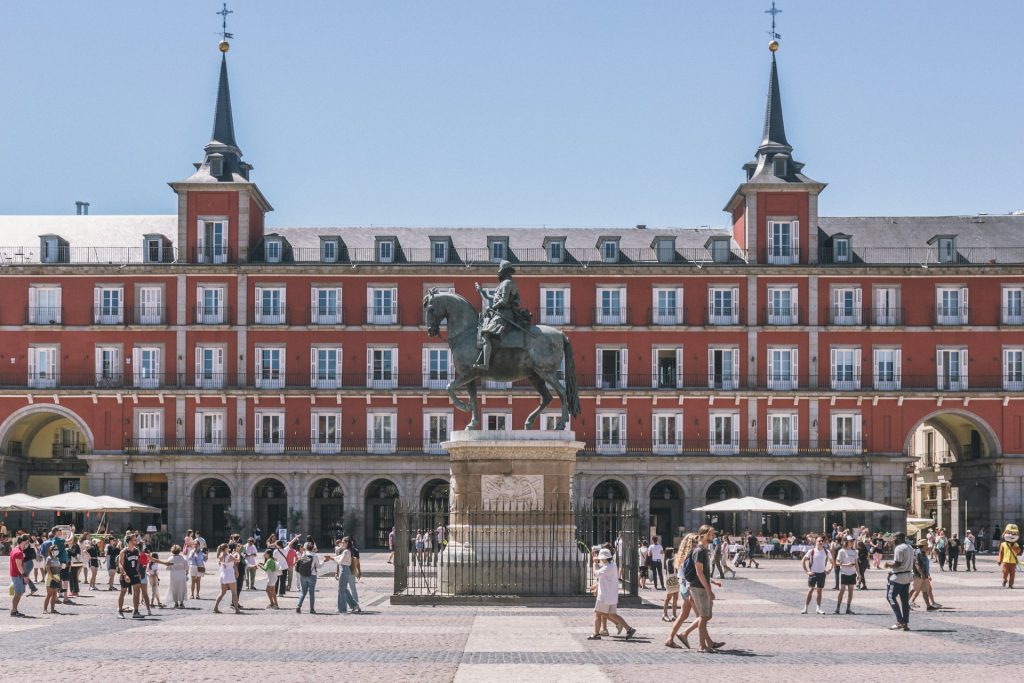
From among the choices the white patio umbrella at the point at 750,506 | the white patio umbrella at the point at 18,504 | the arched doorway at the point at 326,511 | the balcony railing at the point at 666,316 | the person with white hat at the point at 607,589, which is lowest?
the arched doorway at the point at 326,511

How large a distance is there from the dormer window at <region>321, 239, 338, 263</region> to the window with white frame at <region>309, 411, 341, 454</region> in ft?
26.3

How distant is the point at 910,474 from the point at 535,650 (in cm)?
6953

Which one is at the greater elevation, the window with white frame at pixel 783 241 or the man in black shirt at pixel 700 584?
the window with white frame at pixel 783 241

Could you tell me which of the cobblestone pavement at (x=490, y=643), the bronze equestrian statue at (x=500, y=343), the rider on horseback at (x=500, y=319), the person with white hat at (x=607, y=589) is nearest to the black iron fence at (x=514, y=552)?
the cobblestone pavement at (x=490, y=643)

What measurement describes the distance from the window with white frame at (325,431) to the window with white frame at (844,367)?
2469cm

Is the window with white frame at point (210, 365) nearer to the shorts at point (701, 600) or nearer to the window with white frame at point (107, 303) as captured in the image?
the window with white frame at point (107, 303)

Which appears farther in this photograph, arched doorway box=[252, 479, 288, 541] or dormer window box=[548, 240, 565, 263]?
dormer window box=[548, 240, 565, 263]

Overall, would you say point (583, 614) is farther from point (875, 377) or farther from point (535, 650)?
point (875, 377)

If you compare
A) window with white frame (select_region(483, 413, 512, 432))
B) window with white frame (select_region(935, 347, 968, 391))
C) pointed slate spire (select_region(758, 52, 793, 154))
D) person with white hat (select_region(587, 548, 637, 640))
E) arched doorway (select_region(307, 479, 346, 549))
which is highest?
pointed slate spire (select_region(758, 52, 793, 154))

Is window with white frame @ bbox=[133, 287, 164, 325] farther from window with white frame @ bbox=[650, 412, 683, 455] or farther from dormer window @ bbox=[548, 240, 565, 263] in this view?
window with white frame @ bbox=[650, 412, 683, 455]

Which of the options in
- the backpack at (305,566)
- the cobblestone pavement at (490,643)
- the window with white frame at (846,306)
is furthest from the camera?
the window with white frame at (846,306)

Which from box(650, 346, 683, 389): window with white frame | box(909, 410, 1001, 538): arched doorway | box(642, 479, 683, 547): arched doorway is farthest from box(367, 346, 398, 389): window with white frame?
box(909, 410, 1001, 538): arched doorway

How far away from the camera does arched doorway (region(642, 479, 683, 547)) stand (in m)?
68.6

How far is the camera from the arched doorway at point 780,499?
66.8 metres
